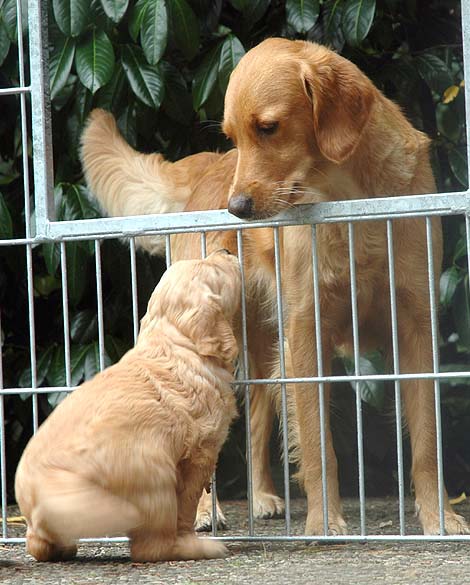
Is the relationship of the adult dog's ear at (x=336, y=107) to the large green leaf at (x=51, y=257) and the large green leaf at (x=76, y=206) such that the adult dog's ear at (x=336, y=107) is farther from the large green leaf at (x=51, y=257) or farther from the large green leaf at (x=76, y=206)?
the large green leaf at (x=51, y=257)

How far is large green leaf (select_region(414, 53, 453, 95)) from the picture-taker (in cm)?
489

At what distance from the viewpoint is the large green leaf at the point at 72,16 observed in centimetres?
438

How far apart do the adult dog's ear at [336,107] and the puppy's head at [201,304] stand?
621 mm

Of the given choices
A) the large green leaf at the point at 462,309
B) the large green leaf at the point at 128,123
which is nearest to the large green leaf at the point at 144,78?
the large green leaf at the point at 128,123

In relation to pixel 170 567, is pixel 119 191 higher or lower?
higher

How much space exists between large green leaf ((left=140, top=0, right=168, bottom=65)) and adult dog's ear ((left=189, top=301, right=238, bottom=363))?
4.64 ft

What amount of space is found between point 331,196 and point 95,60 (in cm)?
117

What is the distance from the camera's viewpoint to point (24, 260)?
5.18 m

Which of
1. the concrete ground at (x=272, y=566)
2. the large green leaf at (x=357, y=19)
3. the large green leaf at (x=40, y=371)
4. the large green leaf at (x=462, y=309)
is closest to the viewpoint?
the concrete ground at (x=272, y=566)

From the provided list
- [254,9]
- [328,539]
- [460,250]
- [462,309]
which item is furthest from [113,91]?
[328,539]

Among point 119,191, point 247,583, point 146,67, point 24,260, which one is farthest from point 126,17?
point 247,583

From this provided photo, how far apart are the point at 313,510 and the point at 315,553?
42cm

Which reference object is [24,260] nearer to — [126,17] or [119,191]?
[119,191]

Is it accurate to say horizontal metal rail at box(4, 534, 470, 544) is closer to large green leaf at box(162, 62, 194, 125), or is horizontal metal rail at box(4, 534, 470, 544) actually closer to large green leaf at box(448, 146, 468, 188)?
large green leaf at box(448, 146, 468, 188)
